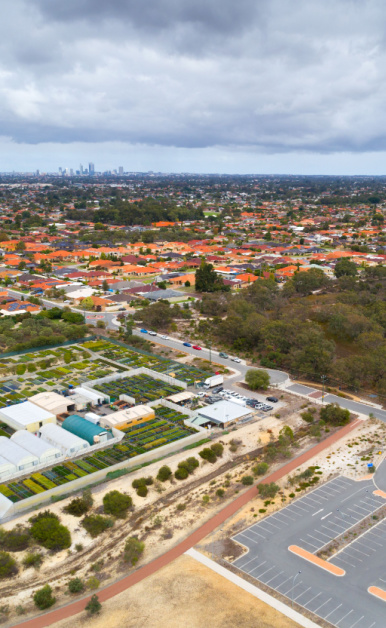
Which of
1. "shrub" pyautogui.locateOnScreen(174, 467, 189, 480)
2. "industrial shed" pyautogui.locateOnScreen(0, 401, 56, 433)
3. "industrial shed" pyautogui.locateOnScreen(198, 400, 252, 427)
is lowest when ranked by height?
"shrub" pyautogui.locateOnScreen(174, 467, 189, 480)

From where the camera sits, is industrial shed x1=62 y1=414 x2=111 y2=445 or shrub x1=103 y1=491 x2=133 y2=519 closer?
shrub x1=103 y1=491 x2=133 y2=519

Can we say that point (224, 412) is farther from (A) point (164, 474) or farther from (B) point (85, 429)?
(B) point (85, 429)

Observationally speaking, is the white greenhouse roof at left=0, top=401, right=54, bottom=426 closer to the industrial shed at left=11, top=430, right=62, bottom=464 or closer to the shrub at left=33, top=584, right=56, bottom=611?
the industrial shed at left=11, top=430, right=62, bottom=464

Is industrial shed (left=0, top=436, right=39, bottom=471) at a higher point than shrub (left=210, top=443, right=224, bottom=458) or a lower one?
higher

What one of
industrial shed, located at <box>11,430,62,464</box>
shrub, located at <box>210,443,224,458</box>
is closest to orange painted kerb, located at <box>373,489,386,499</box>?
shrub, located at <box>210,443,224,458</box>

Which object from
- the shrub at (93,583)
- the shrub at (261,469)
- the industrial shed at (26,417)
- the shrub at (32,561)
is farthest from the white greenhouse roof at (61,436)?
the shrub at (93,583)

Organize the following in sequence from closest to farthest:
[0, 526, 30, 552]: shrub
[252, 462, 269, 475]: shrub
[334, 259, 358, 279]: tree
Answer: [0, 526, 30, 552]: shrub, [252, 462, 269, 475]: shrub, [334, 259, 358, 279]: tree

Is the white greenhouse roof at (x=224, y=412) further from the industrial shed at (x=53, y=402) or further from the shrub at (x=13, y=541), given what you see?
the shrub at (x=13, y=541)

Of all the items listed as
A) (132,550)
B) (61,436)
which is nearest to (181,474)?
(132,550)

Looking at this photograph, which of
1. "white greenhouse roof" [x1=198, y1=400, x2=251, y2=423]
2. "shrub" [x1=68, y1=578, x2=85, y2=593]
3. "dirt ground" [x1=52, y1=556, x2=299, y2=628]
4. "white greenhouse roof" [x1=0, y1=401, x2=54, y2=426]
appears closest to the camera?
"dirt ground" [x1=52, y1=556, x2=299, y2=628]
